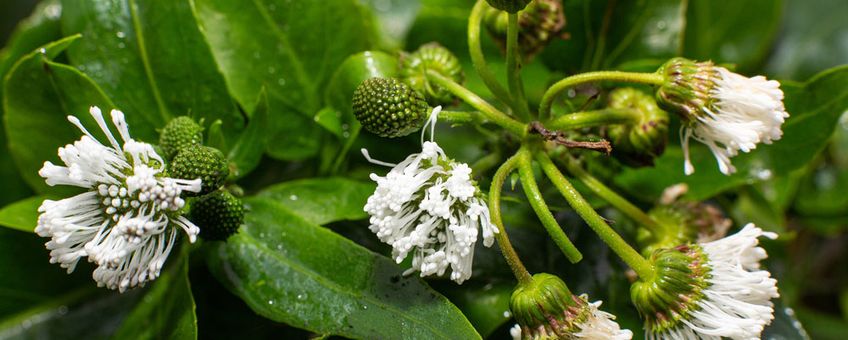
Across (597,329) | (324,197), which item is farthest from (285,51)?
(597,329)

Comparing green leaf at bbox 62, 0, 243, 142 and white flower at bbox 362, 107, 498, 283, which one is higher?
green leaf at bbox 62, 0, 243, 142

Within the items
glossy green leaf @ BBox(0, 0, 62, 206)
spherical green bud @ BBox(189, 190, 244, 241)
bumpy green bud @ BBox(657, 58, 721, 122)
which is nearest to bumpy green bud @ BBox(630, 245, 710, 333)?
bumpy green bud @ BBox(657, 58, 721, 122)

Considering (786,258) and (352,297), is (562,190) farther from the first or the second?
(786,258)

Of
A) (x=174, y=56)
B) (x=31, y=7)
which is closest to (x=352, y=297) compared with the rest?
(x=174, y=56)

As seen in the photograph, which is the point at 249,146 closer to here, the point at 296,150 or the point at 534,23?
the point at 296,150

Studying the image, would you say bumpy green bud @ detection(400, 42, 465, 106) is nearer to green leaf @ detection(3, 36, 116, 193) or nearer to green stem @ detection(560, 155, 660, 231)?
green stem @ detection(560, 155, 660, 231)

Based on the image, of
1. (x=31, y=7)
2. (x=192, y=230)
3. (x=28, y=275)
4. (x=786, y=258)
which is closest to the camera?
(x=192, y=230)

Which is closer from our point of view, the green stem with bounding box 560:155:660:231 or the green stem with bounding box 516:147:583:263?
the green stem with bounding box 516:147:583:263
